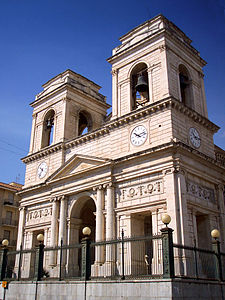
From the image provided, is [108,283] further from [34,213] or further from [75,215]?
[34,213]

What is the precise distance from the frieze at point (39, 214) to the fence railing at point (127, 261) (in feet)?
10.6

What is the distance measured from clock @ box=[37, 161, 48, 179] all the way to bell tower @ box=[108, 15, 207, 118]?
27.4 feet

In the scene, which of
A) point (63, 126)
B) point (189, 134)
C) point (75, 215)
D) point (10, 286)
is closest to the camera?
point (10, 286)

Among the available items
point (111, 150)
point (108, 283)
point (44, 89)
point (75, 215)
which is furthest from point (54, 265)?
point (44, 89)

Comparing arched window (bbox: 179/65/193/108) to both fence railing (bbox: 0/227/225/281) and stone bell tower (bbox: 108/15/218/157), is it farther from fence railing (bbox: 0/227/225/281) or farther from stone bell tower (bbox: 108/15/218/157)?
fence railing (bbox: 0/227/225/281)

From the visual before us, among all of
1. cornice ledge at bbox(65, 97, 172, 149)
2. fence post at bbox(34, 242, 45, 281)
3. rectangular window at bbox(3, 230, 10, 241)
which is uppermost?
cornice ledge at bbox(65, 97, 172, 149)

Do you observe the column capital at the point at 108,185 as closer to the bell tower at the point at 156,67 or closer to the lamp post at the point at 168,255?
the bell tower at the point at 156,67

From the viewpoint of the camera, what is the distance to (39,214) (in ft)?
94.4

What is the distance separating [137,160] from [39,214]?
11.2 m

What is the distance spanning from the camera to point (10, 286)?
63.9ft

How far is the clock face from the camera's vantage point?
22.5m

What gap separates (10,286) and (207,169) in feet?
45.5

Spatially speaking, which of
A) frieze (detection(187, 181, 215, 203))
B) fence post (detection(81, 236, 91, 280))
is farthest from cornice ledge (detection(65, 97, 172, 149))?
fence post (detection(81, 236, 91, 280))

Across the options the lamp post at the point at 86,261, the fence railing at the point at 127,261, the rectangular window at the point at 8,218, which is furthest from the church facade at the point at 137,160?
the rectangular window at the point at 8,218
